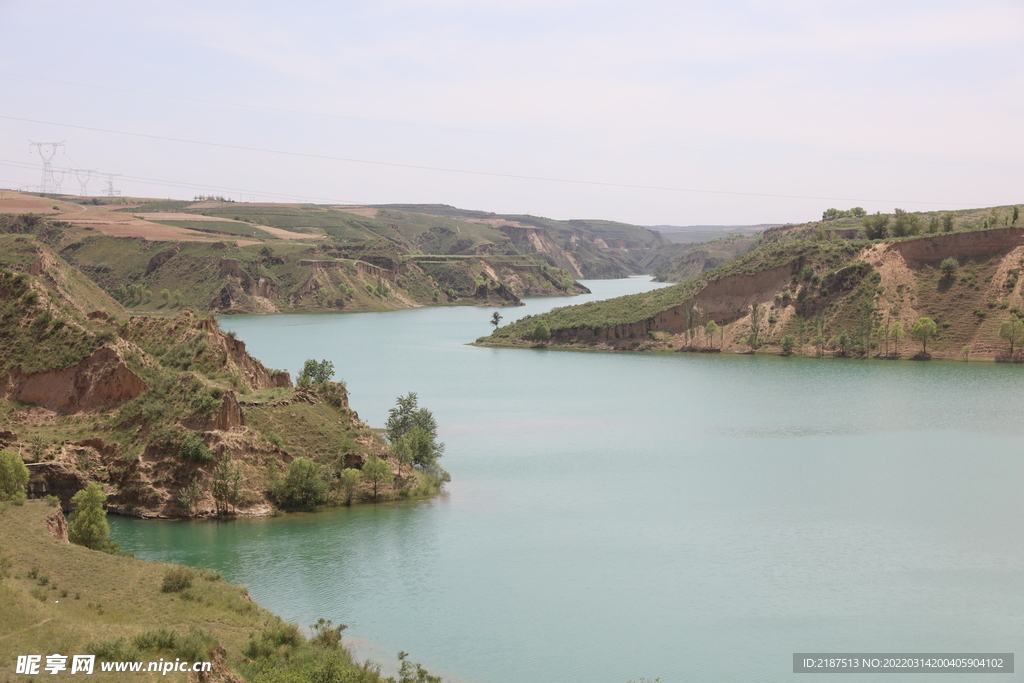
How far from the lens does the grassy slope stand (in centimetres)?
2242

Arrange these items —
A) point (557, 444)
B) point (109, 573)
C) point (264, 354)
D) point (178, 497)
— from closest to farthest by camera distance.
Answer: point (109, 573), point (178, 497), point (557, 444), point (264, 354)

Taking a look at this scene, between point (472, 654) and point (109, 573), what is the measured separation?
12015 millimetres

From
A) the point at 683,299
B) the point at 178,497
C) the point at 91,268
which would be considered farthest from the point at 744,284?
the point at 91,268

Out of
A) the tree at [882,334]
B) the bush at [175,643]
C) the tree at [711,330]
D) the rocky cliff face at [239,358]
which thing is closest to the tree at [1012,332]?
the tree at [882,334]

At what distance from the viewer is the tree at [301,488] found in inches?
1801

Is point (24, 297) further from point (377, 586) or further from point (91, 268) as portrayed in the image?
point (91, 268)

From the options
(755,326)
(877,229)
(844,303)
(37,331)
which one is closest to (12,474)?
(37,331)

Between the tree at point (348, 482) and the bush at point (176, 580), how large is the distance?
1621 centimetres

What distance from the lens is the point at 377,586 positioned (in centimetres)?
3759

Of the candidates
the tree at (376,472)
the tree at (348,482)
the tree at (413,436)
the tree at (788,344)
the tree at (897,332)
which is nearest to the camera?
the tree at (348,482)

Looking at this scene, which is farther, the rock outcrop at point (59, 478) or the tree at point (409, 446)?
the tree at point (409, 446)

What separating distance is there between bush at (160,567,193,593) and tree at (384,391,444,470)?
812 inches

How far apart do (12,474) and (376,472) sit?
16392 mm

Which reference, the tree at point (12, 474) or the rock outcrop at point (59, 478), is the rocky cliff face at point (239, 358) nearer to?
the rock outcrop at point (59, 478)
